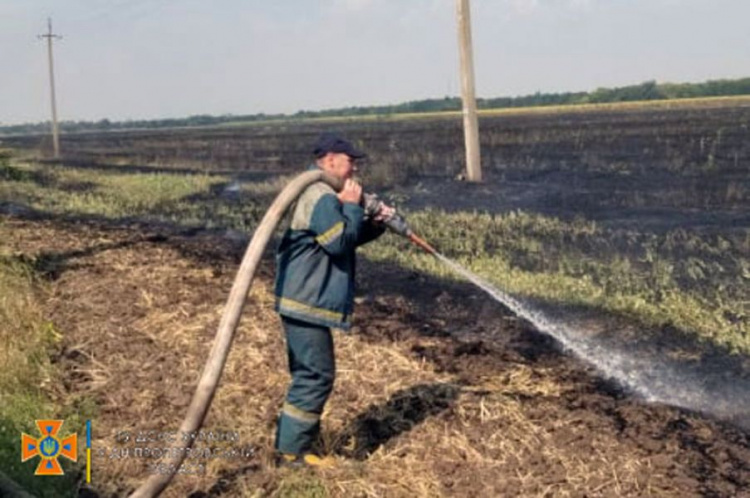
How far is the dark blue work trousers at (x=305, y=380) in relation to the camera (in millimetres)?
4332

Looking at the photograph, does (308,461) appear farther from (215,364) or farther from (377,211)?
(377,211)

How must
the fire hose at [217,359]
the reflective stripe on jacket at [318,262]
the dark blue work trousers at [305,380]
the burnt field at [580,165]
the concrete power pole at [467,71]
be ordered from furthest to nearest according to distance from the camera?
the concrete power pole at [467,71]
the burnt field at [580,165]
the dark blue work trousers at [305,380]
the reflective stripe on jacket at [318,262]
the fire hose at [217,359]

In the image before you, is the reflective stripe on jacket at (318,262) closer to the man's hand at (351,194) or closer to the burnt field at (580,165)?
the man's hand at (351,194)

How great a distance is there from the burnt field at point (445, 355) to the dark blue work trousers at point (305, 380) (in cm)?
25

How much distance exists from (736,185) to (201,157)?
1079 inches

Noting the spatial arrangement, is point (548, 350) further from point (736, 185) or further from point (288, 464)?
point (736, 185)

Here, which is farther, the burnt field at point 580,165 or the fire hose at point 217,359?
the burnt field at point 580,165

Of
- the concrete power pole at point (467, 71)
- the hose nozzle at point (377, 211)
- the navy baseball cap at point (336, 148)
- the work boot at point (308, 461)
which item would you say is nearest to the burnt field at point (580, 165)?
the concrete power pole at point (467, 71)

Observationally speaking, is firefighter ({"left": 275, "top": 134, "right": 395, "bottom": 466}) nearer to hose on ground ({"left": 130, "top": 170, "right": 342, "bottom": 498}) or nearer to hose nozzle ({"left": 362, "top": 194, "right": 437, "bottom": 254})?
Result: hose nozzle ({"left": 362, "top": 194, "right": 437, "bottom": 254})

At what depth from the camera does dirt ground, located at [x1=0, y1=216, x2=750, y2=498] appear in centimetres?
442

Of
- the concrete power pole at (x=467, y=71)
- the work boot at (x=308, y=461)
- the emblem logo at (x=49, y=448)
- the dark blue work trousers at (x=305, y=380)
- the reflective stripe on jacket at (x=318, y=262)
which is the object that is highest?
the concrete power pole at (x=467, y=71)

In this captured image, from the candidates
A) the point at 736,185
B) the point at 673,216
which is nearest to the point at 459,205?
the point at 673,216

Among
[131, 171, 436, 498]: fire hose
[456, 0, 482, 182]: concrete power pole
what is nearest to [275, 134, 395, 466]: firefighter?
[131, 171, 436, 498]: fire hose

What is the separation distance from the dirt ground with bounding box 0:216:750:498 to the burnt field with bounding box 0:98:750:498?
0.7 inches
